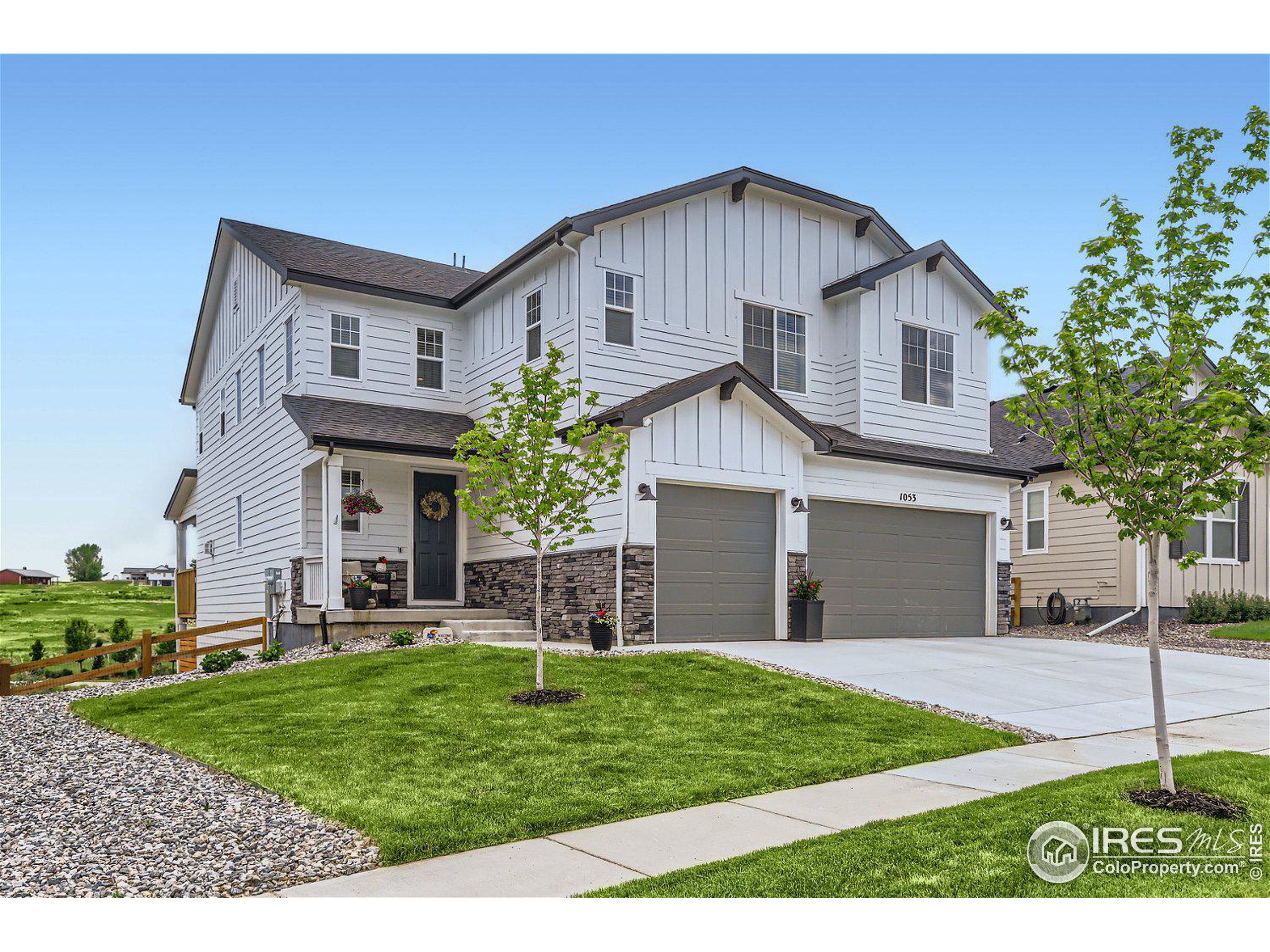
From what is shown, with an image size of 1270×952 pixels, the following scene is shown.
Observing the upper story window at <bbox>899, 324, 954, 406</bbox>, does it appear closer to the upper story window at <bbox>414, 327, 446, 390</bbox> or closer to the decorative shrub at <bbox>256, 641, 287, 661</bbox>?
the upper story window at <bbox>414, 327, 446, 390</bbox>

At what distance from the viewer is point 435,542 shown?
18297mm

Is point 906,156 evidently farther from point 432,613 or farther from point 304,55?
point 432,613

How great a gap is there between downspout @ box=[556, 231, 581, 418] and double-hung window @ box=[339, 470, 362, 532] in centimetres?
439

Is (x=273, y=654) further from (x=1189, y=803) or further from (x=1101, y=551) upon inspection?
(x=1101, y=551)

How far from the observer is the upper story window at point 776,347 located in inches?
707

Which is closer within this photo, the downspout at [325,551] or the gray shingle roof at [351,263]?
the downspout at [325,551]

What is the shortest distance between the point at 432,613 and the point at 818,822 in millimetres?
11043

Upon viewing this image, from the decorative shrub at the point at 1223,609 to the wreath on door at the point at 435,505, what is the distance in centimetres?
1539

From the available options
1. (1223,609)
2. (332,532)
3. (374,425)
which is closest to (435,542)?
(374,425)

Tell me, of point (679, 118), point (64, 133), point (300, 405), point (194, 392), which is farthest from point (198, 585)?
point (679, 118)

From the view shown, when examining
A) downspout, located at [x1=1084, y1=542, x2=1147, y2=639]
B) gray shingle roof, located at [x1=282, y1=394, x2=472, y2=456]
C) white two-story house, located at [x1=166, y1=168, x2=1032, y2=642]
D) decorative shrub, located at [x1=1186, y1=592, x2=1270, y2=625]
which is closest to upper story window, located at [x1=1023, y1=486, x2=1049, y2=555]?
downspout, located at [x1=1084, y1=542, x2=1147, y2=639]

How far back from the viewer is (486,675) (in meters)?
11.3

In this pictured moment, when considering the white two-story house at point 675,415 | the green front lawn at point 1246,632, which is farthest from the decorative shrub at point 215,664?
the green front lawn at point 1246,632

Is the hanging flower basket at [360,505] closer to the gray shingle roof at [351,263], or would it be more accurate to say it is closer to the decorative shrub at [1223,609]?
the gray shingle roof at [351,263]
